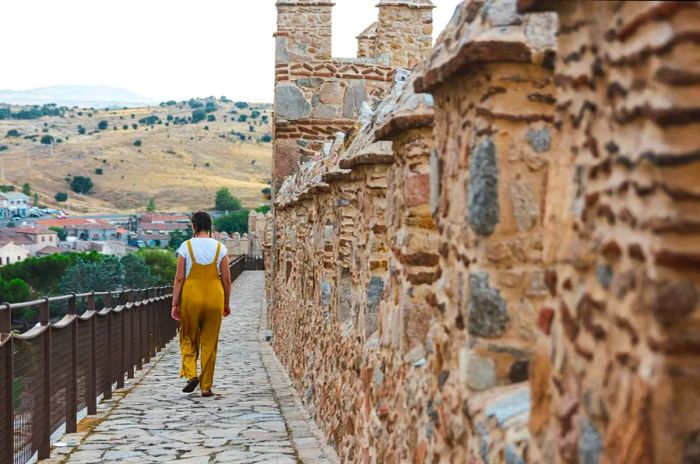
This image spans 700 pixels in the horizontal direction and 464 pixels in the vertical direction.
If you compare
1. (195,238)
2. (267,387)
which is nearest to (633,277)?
(195,238)

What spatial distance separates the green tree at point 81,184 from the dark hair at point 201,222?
423 ft

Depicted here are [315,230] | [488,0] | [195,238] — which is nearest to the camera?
[488,0]

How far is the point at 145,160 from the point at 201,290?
13426 cm

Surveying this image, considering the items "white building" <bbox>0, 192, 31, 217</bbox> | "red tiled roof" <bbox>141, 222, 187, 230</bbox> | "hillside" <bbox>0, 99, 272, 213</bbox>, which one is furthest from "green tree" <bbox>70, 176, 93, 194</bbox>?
"red tiled roof" <bbox>141, 222, 187, 230</bbox>

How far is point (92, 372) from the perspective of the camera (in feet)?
29.8

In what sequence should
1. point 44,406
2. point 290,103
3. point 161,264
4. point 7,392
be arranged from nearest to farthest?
1. point 7,392
2. point 44,406
3. point 290,103
4. point 161,264

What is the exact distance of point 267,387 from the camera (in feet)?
37.1

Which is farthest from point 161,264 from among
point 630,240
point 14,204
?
point 630,240

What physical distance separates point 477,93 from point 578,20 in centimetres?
89

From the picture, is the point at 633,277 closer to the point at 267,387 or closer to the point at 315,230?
the point at 315,230

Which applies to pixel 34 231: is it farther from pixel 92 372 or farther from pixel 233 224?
pixel 92 372

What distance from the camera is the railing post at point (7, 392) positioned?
5.74 metres

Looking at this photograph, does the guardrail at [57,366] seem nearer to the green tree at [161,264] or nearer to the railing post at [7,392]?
the railing post at [7,392]

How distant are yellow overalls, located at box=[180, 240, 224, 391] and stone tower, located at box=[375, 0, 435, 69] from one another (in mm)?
7357
